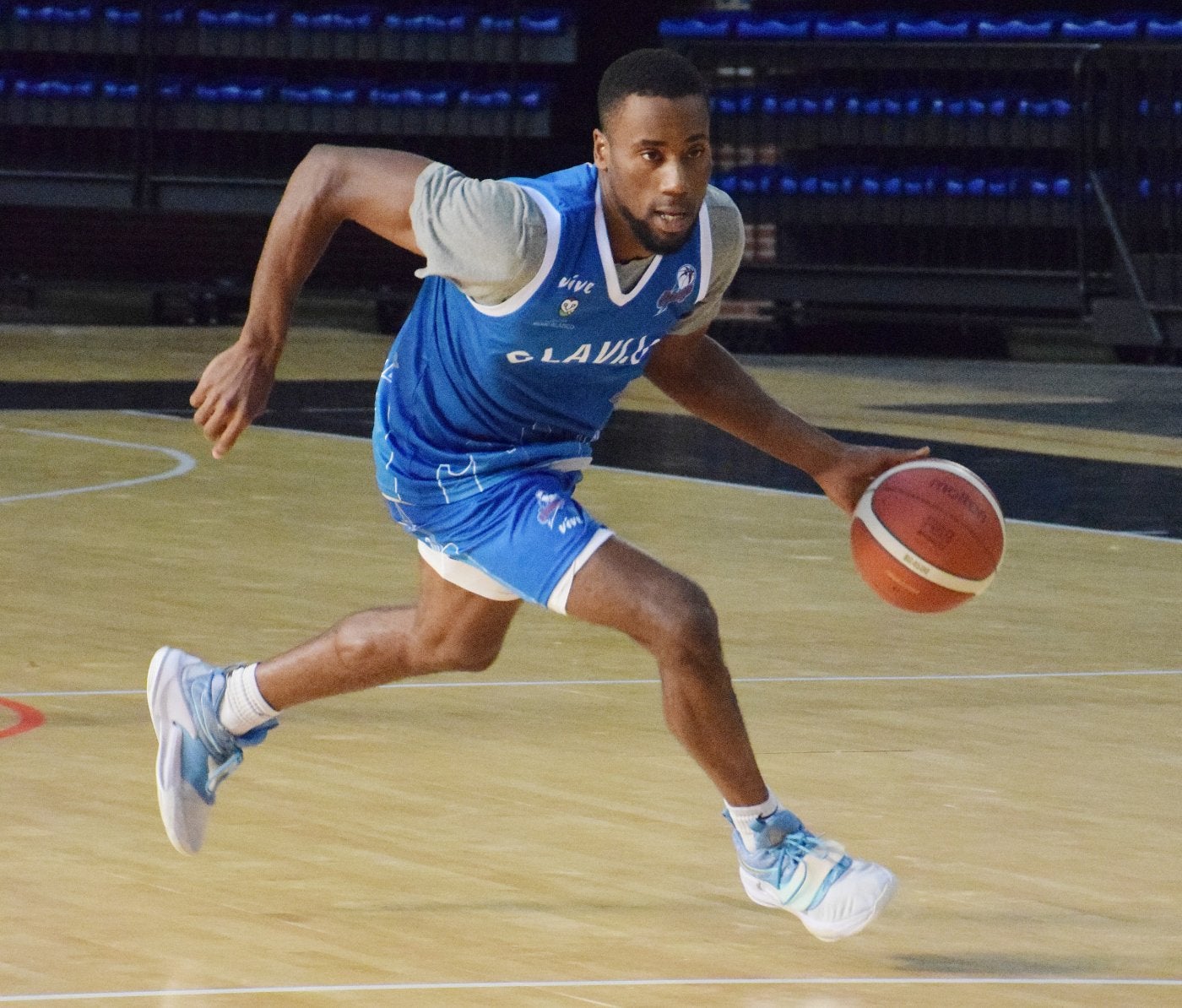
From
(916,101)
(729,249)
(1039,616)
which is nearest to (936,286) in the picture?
(916,101)

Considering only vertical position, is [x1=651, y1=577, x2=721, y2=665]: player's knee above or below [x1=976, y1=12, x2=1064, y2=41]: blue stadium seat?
above

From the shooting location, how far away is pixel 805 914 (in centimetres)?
420

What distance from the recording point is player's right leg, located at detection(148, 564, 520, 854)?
477 centimetres

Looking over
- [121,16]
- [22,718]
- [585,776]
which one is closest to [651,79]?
[585,776]

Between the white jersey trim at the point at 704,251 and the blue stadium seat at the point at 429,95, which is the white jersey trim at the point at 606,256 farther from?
the blue stadium seat at the point at 429,95

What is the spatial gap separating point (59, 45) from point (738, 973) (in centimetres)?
1679

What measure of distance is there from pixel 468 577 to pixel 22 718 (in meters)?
1.77

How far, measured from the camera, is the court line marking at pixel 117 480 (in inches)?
395

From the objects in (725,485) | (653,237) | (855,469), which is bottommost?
(725,485)

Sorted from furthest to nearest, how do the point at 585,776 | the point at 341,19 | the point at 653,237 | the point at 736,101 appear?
the point at 341,19 → the point at 736,101 → the point at 585,776 → the point at 653,237

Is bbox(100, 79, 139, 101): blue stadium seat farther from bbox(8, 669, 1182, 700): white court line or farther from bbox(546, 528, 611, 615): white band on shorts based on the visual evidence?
bbox(546, 528, 611, 615): white band on shorts

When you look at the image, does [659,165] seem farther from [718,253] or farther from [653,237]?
[718,253]

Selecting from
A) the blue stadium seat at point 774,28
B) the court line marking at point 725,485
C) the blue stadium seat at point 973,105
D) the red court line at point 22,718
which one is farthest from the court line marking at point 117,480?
the blue stadium seat at point 774,28

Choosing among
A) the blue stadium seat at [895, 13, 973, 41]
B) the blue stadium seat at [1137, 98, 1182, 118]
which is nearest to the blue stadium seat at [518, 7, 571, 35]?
the blue stadium seat at [895, 13, 973, 41]
